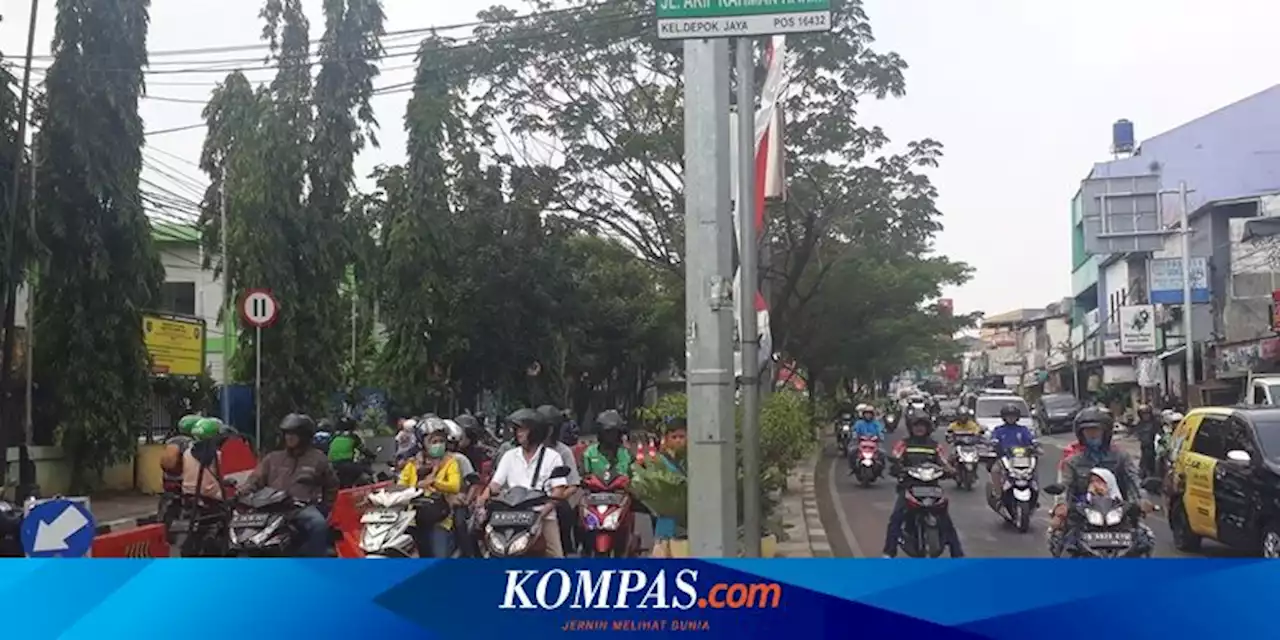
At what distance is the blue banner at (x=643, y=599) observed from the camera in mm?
3900

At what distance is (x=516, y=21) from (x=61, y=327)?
6853mm

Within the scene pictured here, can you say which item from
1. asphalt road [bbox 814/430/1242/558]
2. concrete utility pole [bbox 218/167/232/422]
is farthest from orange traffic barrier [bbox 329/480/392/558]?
asphalt road [bbox 814/430/1242/558]

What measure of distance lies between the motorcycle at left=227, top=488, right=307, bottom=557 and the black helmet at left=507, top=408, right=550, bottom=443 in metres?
1.42

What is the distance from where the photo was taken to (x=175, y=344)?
56.4ft

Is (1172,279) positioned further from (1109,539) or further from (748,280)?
(748,280)

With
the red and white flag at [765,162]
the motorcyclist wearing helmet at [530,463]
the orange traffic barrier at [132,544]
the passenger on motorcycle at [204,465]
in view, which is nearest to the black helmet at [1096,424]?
the red and white flag at [765,162]

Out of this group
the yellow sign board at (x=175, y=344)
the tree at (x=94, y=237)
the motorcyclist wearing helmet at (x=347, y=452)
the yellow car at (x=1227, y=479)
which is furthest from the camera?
the yellow sign board at (x=175, y=344)

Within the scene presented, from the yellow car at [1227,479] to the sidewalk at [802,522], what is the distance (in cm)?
296

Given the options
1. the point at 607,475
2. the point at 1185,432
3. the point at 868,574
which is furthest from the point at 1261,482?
the point at 868,574

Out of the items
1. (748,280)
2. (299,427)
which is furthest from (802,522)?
(748,280)

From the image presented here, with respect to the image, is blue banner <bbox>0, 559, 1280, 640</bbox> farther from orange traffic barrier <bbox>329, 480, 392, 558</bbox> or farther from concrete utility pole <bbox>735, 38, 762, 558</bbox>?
orange traffic barrier <bbox>329, 480, 392, 558</bbox>

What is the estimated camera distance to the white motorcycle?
23.6 ft

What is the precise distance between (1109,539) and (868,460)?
993 centimetres

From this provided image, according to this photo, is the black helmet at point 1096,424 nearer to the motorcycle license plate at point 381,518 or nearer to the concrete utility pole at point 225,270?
the motorcycle license plate at point 381,518
